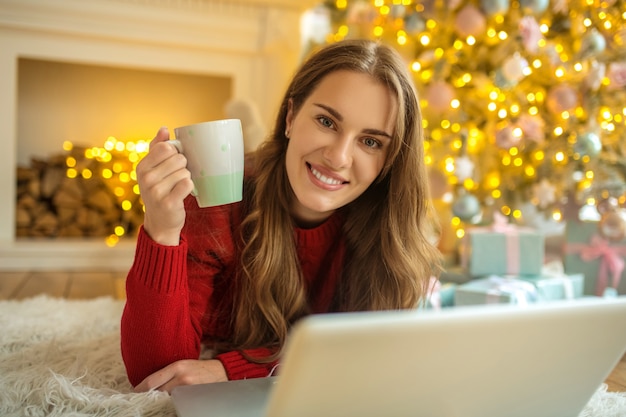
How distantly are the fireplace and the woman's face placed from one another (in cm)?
173

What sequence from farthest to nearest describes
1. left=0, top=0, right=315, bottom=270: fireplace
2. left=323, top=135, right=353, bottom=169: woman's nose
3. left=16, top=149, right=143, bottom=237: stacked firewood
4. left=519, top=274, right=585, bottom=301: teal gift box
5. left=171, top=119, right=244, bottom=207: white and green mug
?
left=16, top=149, right=143, bottom=237: stacked firewood
left=0, top=0, right=315, bottom=270: fireplace
left=519, top=274, right=585, bottom=301: teal gift box
left=323, top=135, right=353, bottom=169: woman's nose
left=171, top=119, right=244, bottom=207: white and green mug

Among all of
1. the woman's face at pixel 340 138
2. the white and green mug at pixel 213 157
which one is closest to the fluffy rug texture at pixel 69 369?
the white and green mug at pixel 213 157

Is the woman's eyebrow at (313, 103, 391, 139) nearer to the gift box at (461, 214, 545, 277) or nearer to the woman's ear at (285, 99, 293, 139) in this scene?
the woman's ear at (285, 99, 293, 139)

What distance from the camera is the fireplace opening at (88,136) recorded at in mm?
2850

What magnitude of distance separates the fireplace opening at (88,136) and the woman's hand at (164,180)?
197 centimetres

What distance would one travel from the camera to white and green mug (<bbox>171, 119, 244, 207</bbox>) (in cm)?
83

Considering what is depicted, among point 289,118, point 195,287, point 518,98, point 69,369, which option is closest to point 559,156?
point 518,98

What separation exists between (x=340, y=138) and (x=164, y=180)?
303 millimetres

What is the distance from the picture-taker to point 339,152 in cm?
97

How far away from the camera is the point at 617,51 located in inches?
72.1

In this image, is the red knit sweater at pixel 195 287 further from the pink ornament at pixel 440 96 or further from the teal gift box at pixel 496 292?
the pink ornament at pixel 440 96

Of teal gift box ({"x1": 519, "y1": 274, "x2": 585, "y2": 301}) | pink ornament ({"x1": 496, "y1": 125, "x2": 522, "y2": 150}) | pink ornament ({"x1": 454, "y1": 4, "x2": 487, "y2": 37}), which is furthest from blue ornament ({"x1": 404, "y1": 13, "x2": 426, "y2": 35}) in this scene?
teal gift box ({"x1": 519, "y1": 274, "x2": 585, "y2": 301})

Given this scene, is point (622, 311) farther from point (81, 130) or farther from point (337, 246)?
point (81, 130)

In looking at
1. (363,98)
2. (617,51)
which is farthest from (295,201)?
(617,51)
